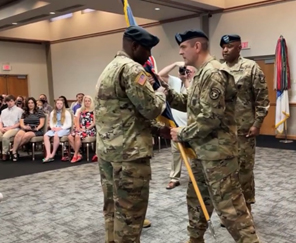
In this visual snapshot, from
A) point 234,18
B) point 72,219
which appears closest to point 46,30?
point 234,18

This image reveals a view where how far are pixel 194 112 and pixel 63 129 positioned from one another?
453 centimetres

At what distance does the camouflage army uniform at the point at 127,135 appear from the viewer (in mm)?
1810

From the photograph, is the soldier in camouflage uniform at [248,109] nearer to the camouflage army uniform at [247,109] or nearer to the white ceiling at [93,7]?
the camouflage army uniform at [247,109]

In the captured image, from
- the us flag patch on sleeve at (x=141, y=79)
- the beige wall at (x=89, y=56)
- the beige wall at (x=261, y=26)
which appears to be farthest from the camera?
the beige wall at (x=89, y=56)

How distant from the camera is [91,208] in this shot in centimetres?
348

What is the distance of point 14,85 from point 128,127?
11.1 m

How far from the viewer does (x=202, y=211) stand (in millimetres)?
2273

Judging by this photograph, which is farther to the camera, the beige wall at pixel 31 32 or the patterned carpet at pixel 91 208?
the beige wall at pixel 31 32

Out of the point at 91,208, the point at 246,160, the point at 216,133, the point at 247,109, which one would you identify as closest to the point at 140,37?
the point at 216,133

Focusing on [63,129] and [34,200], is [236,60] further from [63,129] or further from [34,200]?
[63,129]

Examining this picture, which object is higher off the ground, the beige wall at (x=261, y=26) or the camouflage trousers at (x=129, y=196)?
the beige wall at (x=261, y=26)

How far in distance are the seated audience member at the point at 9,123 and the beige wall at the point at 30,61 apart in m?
5.41

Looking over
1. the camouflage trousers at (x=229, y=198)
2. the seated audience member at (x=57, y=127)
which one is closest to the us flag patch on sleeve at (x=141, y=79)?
the camouflage trousers at (x=229, y=198)

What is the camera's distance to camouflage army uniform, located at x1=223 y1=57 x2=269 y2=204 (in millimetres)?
2658
